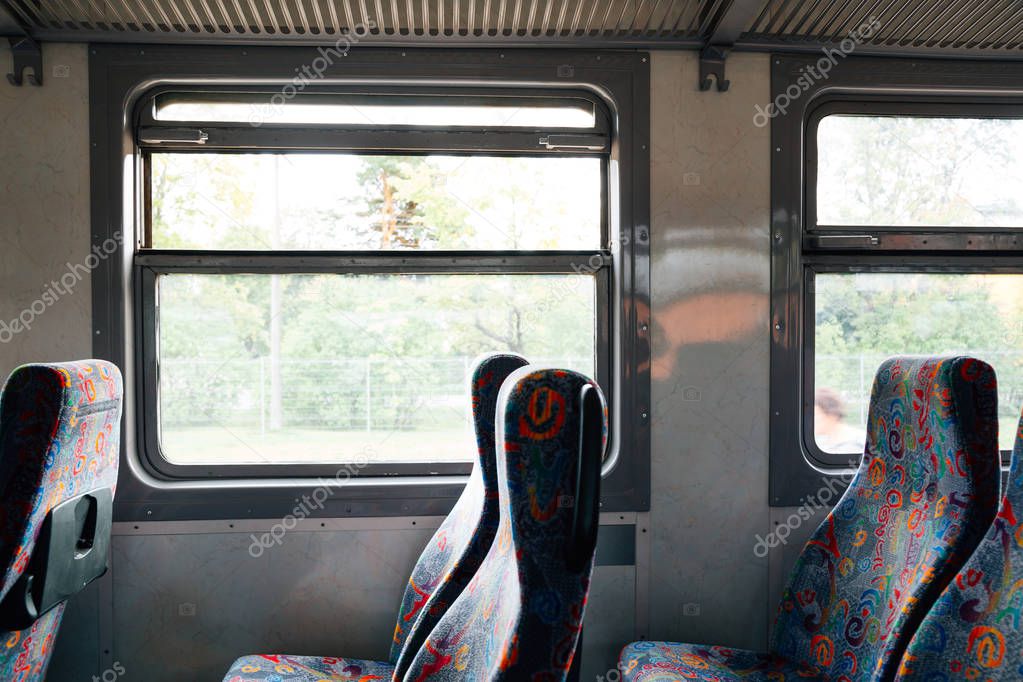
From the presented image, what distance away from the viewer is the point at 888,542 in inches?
77.5

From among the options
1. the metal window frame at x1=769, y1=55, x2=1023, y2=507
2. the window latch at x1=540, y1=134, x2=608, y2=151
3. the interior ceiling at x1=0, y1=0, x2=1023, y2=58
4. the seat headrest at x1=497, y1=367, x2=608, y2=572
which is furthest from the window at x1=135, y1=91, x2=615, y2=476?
the seat headrest at x1=497, y1=367, x2=608, y2=572

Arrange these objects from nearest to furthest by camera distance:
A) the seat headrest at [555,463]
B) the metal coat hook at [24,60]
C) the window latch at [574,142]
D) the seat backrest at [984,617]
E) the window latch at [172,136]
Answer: the seat headrest at [555,463] < the seat backrest at [984,617] < the metal coat hook at [24,60] < the window latch at [172,136] < the window latch at [574,142]

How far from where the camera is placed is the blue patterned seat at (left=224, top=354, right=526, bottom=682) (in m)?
1.77

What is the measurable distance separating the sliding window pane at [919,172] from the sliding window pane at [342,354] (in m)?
1.03

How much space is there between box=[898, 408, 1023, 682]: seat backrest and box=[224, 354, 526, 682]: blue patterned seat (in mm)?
1015

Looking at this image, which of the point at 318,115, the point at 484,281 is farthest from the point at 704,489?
the point at 318,115

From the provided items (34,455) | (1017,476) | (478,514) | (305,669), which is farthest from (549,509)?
(305,669)

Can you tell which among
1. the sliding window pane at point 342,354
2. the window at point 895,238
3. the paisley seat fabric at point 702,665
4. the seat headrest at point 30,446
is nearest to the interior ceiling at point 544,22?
the window at point 895,238

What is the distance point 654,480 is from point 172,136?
2079mm

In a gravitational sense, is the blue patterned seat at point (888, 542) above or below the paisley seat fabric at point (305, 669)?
above

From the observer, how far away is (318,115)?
8.59 ft

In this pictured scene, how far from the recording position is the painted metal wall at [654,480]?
2465 millimetres

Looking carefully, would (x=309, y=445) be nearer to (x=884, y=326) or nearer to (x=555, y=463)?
(x=555, y=463)

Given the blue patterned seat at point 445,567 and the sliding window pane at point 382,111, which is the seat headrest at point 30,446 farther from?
the sliding window pane at point 382,111
